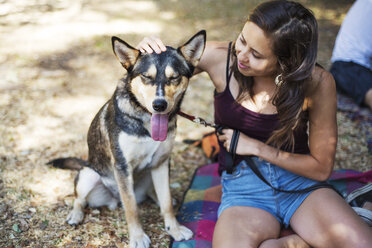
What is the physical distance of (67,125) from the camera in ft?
14.8

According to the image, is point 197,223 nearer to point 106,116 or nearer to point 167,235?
point 167,235

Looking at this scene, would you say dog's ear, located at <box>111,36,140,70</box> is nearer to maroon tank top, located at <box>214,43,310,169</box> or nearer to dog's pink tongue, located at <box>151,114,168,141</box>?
dog's pink tongue, located at <box>151,114,168,141</box>

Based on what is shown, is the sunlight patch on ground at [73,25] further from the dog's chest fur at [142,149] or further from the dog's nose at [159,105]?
the dog's nose at [159,105]

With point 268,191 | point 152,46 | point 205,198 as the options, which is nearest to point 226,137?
point 268,191

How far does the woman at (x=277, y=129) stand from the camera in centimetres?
235

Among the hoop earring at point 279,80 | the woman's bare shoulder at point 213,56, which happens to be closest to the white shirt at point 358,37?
the woman's bare shoulder at point 213,56

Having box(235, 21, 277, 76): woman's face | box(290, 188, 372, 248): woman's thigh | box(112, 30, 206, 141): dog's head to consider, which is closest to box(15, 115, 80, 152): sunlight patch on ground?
box(112, 30, 206, 141): dog's head

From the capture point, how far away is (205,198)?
3.32 metres

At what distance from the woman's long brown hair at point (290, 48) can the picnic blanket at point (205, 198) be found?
3.24 ft

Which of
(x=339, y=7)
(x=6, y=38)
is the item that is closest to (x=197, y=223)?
(x=6, y=38)

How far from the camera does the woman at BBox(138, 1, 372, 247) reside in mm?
2352

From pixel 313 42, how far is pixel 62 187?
274 centimetres

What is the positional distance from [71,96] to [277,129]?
3.54 m

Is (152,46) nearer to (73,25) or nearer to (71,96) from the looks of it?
(71,96)
